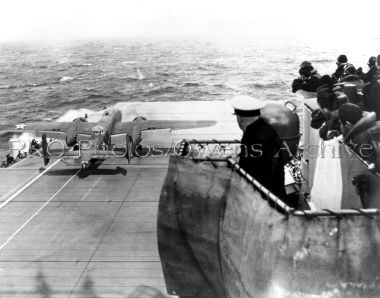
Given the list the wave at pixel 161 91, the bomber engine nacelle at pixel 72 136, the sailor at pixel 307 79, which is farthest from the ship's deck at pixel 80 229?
the wave at pixel 161 91

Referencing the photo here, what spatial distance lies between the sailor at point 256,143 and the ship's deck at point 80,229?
725 centimetres

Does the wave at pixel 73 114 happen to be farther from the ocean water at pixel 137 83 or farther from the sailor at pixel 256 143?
the sailor at pixel 256 143

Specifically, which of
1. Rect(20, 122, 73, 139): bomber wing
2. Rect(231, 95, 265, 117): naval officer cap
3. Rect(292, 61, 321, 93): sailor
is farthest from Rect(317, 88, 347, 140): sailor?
Rect(20, 122, 73, 139): bomber wing

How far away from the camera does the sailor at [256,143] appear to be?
19.4 feet

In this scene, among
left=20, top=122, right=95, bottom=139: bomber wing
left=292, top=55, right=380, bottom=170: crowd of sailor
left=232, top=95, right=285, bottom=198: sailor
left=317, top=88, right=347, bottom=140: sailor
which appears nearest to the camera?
left=232, top=95, right=285, bottom=198: sailor

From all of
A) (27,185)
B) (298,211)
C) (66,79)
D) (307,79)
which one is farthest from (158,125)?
(66,79)

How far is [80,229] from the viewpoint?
54.3 feet

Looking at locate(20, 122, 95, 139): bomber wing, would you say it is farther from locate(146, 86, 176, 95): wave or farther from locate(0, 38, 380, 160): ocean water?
locate(146, 86, 176, 95): wave

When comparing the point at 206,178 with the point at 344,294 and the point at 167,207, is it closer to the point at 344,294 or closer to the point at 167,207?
the point at 167,207

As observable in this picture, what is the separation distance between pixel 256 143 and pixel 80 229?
12.5 metres

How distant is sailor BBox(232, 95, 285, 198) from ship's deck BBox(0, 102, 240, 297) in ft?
23.8

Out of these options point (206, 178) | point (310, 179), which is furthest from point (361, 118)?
point (310, 179)

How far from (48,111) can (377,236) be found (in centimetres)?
6872

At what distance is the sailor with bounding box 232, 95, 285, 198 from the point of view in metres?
5.91
